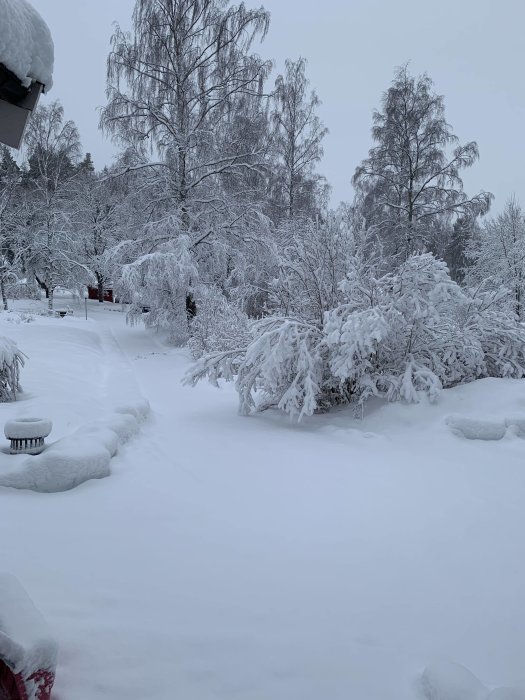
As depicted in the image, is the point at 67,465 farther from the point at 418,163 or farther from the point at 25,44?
the point at 418,163

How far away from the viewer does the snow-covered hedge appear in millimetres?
5492

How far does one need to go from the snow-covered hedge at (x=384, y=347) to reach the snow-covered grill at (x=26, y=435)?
2.43 m

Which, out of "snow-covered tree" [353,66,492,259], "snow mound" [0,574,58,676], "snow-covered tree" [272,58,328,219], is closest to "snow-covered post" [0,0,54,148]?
"snow mound" [0,574,58,676]

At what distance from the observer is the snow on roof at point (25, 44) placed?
5.95ft

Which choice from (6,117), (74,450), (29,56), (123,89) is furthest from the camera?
(123,89)

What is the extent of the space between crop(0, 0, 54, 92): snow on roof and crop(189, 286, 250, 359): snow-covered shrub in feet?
25.2

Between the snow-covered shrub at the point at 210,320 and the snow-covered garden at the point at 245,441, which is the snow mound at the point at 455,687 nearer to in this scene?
the snow-covered garden at the point at 245,441

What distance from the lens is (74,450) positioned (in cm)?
389

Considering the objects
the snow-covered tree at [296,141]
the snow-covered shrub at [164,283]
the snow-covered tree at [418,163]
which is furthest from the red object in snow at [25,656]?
the snow-covered tree at [296,141]

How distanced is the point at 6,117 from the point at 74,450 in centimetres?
270

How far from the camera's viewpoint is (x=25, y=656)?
143cm

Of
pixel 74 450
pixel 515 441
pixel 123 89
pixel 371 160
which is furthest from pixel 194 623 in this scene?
pixel 371 160

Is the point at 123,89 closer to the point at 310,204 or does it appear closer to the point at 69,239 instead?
the point at 310,204

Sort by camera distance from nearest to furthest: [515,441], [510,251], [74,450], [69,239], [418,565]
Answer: [418,565] < [74,450] < [515,441] < [510,251] < [69,239]
